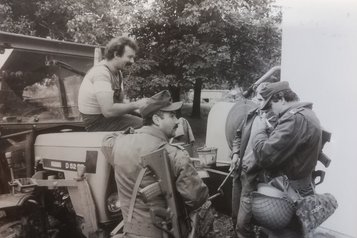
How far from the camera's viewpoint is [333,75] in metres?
2.31

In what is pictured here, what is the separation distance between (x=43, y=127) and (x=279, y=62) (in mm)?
1649

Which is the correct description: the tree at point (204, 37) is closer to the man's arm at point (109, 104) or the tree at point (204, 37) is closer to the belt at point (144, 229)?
the man's arm at point (109, 104)

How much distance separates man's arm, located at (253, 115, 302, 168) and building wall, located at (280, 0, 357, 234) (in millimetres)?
554

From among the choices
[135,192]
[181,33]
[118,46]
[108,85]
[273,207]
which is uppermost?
[181,33]

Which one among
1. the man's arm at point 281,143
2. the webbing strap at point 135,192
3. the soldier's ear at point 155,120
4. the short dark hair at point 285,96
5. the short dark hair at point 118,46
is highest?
the short dark hair at point 118,46

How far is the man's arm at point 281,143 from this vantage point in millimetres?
1851

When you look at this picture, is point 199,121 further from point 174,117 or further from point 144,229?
point 144,229

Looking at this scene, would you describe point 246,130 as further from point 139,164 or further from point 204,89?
point 139,164

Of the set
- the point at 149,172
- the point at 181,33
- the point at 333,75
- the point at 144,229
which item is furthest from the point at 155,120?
the point at 333,75

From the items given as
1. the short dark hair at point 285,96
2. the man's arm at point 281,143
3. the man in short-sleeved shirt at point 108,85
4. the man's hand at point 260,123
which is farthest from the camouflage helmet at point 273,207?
the man in short-sleeved shirt at point 108,85

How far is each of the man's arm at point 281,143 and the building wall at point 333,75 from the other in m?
0.55

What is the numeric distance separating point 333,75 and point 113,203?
1475 mm

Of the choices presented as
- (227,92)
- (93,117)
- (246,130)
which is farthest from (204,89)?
(93,117)

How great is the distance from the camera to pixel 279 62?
274 centimetres
